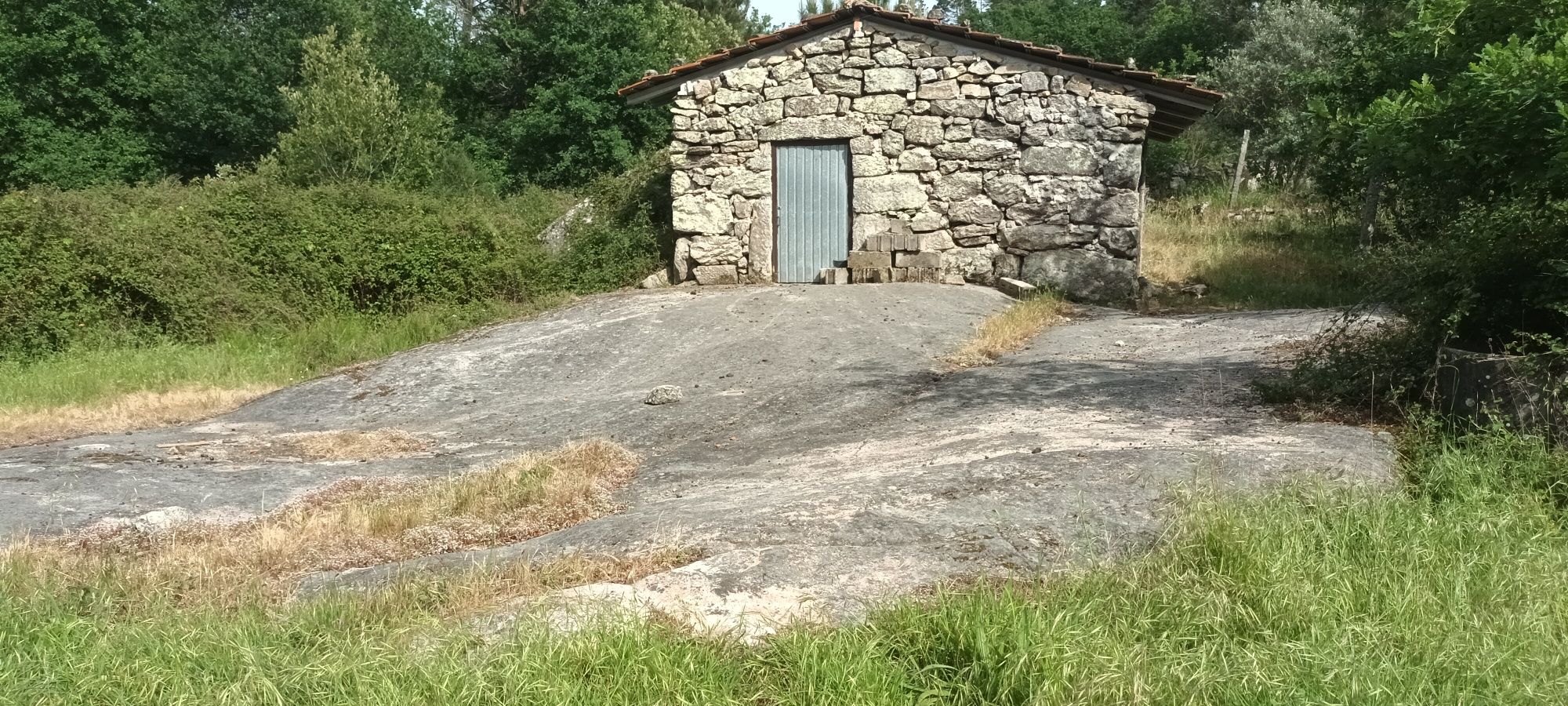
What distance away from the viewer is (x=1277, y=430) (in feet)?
20.6

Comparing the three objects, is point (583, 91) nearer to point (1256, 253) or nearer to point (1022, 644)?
point (1256, 253)

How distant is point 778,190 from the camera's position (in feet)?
45.6

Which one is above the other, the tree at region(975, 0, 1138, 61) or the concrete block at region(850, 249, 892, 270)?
the tree at region(975, 0, 1138, 61)

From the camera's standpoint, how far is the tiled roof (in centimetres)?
1304

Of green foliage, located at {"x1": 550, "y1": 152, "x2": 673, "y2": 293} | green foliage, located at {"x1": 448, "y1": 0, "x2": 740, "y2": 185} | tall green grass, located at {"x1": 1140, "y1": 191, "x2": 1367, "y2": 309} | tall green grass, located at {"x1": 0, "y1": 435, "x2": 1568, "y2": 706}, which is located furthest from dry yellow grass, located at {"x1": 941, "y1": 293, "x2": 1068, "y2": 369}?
green foliage, located at {"x1": 448, "y1": 0, "x2": 740, "y2": 185}

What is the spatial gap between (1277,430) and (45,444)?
26.6 ft

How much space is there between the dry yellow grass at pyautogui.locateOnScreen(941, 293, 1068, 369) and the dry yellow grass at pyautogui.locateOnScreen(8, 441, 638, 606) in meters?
3.58

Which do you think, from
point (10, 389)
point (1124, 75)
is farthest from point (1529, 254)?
point (10, 389)

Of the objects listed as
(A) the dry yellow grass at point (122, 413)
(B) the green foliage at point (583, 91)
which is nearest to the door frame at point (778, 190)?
(A) the dry yellow grass at point (122, 413)

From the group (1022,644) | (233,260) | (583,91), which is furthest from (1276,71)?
(1022,644)

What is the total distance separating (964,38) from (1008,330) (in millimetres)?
4567

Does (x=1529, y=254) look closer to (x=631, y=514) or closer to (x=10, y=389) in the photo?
(x=631, y=514)

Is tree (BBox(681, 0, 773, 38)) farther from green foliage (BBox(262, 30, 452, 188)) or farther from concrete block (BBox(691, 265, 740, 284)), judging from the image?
concrete block (BBox(691, 265, 740, 284))

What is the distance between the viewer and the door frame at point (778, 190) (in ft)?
45.1
